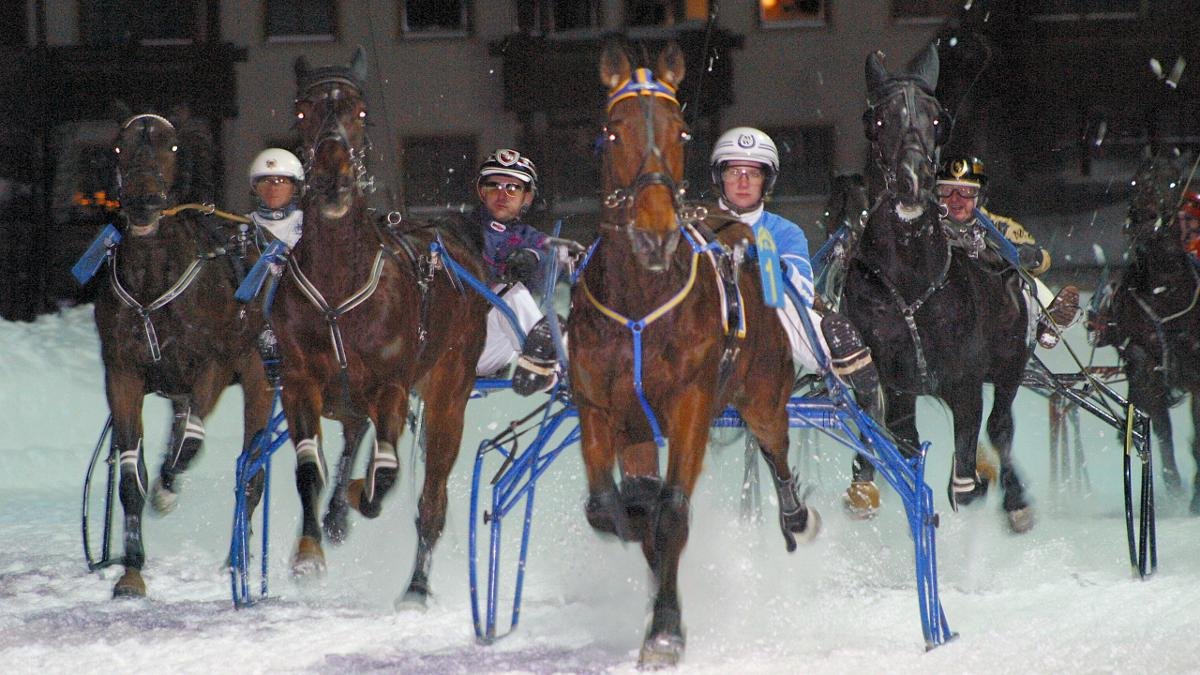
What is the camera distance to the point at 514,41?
18.7m

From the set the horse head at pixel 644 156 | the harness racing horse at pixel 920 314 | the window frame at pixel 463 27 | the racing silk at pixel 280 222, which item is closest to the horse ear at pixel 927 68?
the harness racing horse at pixel 920 314

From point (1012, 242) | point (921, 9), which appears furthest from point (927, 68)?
point (921, 9)

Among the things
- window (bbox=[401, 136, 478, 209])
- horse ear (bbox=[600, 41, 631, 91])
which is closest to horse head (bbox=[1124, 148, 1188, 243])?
horse ear (bbox=[600, 41, 631, 91])

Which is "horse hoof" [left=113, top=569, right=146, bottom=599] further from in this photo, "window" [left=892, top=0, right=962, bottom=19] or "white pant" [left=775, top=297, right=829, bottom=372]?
"window" [left=892, top=0, right=962, bottom=19]

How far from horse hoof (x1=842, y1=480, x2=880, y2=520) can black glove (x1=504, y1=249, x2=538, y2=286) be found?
1.86 m

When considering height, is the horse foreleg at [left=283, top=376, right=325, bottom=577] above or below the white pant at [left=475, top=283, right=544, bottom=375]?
below

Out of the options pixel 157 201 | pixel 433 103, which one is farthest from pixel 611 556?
pixel 433 103

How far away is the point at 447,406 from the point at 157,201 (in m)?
1.73

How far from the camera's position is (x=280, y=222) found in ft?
27.0

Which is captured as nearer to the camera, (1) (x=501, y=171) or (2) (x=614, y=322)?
(2) (x=614, y=322)

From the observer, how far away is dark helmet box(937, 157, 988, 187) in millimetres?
8141

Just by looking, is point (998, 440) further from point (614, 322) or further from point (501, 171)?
point (614, 322)

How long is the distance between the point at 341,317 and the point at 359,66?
119 centimetres

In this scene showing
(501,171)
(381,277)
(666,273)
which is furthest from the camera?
(501,171)
